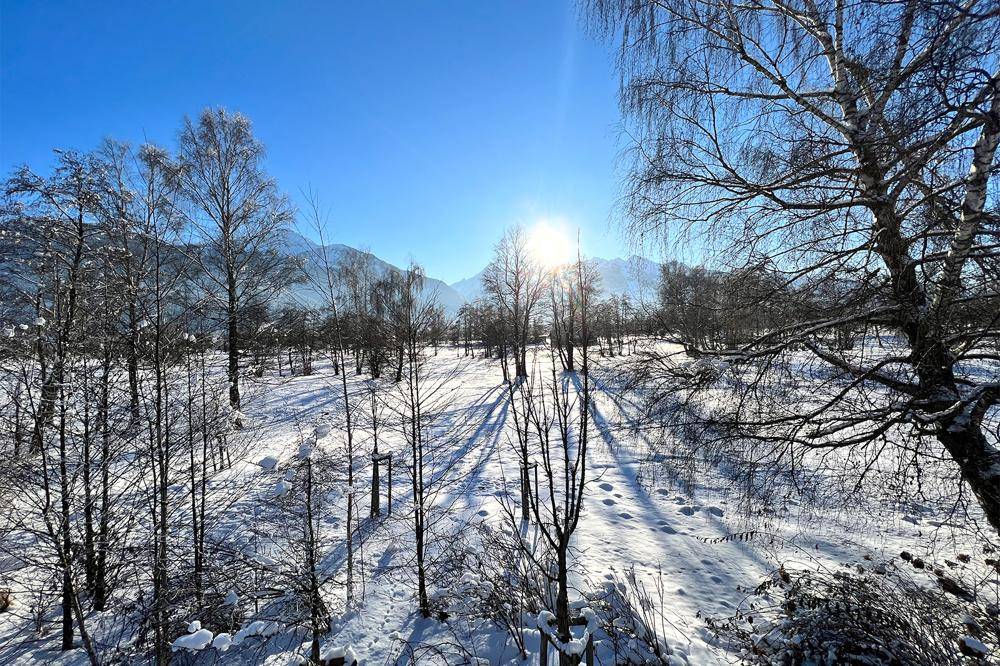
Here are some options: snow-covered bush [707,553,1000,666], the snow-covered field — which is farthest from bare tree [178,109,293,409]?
snow-covered bush [707,553,1000,666]

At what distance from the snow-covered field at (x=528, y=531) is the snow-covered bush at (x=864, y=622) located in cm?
28

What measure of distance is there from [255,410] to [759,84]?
1578cm

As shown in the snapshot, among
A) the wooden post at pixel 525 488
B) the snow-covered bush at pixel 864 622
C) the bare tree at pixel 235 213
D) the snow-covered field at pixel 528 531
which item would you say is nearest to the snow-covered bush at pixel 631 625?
the snow-covered field at pixel 528 531

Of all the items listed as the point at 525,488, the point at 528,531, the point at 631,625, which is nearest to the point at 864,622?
the point at 631,625

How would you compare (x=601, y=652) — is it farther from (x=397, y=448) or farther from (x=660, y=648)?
(x=397, y=448)

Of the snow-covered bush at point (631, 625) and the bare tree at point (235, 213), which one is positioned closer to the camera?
the snow-covered bush at point (631, 625)

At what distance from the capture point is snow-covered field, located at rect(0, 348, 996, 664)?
3.61m

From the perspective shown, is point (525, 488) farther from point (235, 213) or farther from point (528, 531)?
point (235, 213)

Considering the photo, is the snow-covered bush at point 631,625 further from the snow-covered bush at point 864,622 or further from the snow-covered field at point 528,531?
the snow-covered bush at point 864,622

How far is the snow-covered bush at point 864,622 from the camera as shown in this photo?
112 inches

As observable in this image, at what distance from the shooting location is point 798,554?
488 centimetres

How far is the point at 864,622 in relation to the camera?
3109 millimetres

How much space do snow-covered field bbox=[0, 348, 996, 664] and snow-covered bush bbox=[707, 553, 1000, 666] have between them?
28 centimetres

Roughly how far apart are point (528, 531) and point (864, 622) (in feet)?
13.1
